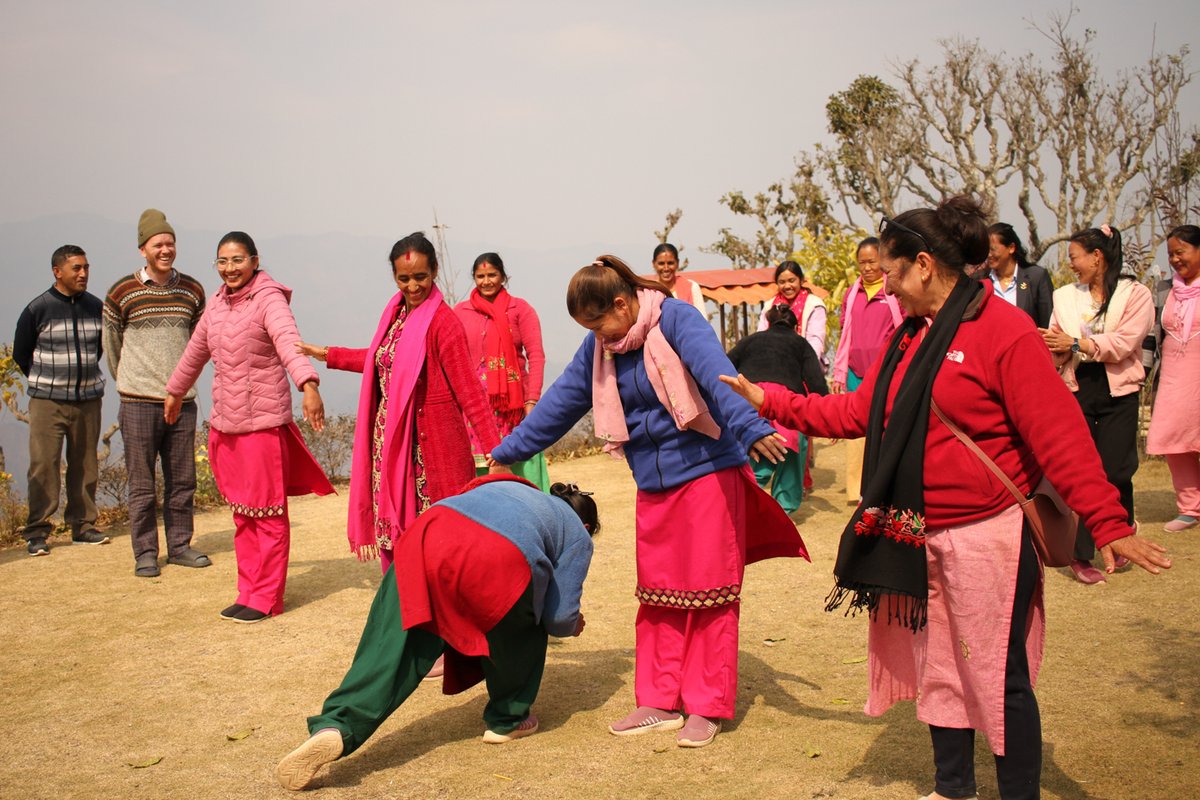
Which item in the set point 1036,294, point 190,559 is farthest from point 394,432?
point 1036,294

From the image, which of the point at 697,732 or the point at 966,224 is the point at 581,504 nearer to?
the point at 697,732

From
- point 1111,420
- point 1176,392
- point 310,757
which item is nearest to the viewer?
point 310,757

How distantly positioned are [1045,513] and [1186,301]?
4.90m

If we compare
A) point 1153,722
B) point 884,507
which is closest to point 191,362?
point 884,507

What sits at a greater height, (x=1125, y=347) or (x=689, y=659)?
(x=1125, y=347)

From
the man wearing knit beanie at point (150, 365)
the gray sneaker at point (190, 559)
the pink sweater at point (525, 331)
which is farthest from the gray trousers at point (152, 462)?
the pink sweater at point (525, 331)

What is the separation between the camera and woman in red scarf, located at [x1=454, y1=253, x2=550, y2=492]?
293 inches

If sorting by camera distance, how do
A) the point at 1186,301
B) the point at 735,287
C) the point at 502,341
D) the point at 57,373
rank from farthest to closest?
the point at 735,287 < the point at 57,373 < the point at 502,341 < the point at 1186,301

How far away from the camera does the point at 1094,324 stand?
6602 millimetres

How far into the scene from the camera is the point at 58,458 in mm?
8383

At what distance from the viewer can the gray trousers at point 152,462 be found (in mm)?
7387

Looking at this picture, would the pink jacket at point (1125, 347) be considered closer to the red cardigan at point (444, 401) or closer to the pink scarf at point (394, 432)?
the red cardigan at point (444, 401)

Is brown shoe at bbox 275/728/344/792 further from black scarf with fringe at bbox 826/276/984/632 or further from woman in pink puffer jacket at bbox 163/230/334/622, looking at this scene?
woman in pink puffer jacket at bbox 163/230/334/622

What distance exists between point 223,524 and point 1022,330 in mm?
7997
